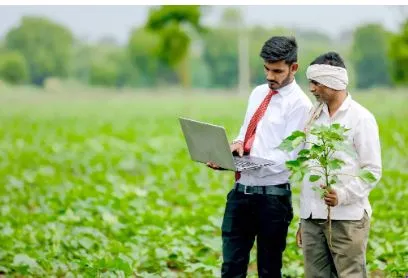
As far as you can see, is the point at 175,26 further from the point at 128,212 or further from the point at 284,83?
the point at 284,83

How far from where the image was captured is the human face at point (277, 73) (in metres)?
4.78

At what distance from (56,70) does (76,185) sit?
7898cm

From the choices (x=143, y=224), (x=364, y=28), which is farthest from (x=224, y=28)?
(x=143, y=224)

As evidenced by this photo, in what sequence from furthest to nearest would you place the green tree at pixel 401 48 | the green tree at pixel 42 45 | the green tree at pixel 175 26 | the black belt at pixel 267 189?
the green tree at pixel 42 45, the green tree at pixel 175 26, the green tree at pixel 401 48, the black belt at pixel 267 189

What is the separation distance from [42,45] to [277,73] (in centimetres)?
9253

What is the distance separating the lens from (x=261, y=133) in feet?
16.1

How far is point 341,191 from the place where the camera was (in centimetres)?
447

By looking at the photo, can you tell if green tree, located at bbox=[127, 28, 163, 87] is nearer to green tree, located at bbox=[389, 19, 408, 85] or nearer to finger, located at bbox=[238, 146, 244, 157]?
green tree, located at bbox=[389, 19, 408, 85]

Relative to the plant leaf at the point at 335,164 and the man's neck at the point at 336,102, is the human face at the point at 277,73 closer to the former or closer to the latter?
the man's neck at the point at 336,102

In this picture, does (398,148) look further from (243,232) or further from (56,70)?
(56,70)

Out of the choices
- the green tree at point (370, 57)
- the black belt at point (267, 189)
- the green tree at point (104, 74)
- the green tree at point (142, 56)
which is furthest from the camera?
the green tree at point (104, 74)

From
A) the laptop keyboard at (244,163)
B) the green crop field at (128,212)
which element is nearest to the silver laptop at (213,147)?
the laptop keyboard at (244,163)

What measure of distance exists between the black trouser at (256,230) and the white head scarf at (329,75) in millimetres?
796

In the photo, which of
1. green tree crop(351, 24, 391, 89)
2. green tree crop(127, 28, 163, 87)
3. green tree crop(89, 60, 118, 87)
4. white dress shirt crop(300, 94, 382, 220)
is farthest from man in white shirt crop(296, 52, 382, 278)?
green tree crop(89, 60, 118, 87)
